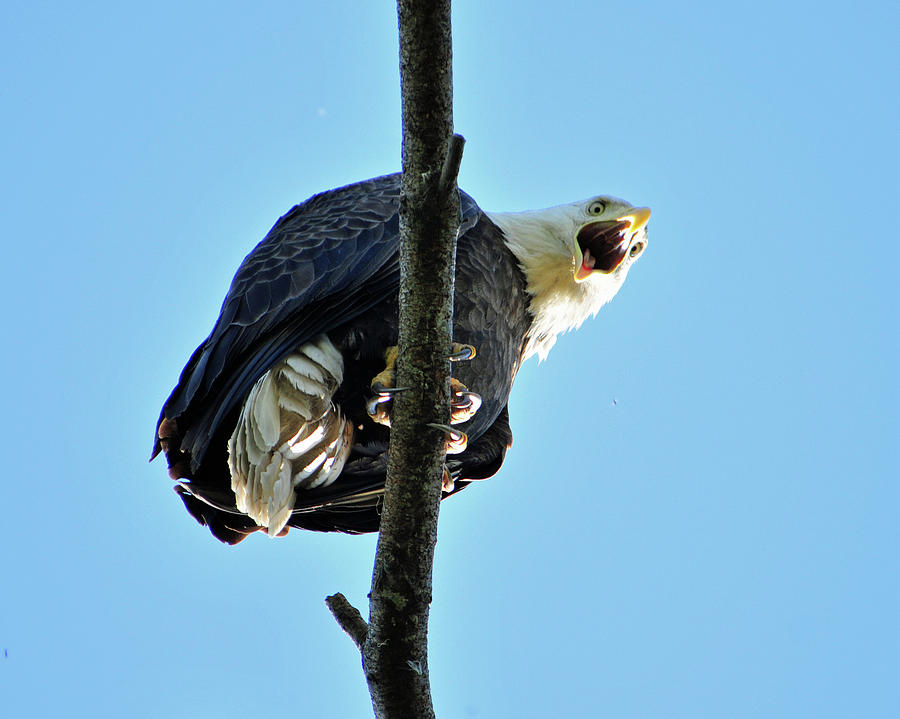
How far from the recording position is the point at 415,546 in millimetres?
2537

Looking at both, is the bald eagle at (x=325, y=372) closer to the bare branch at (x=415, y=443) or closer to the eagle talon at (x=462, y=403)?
the eagle talon at (x=462, y=403)

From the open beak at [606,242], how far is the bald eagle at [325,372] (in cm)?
22

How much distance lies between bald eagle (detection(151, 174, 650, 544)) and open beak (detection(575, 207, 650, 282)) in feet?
0.73

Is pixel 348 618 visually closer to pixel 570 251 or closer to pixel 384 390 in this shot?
pixel 384 390

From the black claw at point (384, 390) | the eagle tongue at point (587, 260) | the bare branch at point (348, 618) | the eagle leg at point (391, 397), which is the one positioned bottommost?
the bare branch at point (348, 618)

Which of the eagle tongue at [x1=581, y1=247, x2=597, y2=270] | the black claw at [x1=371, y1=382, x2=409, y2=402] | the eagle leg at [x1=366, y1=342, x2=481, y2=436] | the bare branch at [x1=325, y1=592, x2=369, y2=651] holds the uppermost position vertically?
the eagle tongue at [x1=581, y1=247, x2=597, y2=270]

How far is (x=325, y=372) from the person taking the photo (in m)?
3.26

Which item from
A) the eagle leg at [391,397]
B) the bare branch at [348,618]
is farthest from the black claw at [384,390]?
the bare branch at [348,618]

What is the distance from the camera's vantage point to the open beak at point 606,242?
4.12 meters

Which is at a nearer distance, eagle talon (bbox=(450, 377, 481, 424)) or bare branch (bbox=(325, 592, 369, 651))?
bare branch (bbox=(325, 592, 369, 651))

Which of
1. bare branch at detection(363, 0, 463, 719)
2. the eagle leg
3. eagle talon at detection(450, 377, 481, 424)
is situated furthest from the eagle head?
bare branch at detection(363, 0, 463, 719)

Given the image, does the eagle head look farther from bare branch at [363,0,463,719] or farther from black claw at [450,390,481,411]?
bare branch at [363,0,463,719]

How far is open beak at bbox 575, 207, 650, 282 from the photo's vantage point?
4.12 m

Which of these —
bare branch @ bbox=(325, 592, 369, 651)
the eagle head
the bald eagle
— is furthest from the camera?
the eagle head
